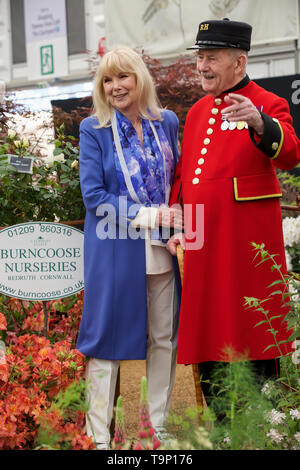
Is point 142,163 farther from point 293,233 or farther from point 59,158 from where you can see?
point 293,233

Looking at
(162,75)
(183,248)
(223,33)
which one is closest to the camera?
(223,33)

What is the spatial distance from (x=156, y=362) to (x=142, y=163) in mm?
793

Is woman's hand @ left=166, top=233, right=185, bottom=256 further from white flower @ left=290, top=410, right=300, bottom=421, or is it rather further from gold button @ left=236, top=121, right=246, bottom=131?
white flower @ left=290, top=410, right=300, bottom=421

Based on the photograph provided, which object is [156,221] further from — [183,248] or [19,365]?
[19,365]

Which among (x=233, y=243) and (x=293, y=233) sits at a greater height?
(x=293, y=233)

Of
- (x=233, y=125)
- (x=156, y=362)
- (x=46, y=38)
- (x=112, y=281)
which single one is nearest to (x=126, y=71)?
(x=233, y=125)

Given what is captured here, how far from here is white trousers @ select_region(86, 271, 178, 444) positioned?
7.99 feet

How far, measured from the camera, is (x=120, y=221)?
2.36 meters

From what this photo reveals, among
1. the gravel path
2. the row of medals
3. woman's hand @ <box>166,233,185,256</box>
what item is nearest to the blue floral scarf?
woman's hand @ <box>166,233,185,256</box>

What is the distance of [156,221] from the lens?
2338 millimetres

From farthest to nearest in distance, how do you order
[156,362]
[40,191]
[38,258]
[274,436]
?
[40,191] < [38,258] < [156,362] < [274,436]

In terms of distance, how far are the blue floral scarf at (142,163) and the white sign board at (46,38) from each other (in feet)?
24.8

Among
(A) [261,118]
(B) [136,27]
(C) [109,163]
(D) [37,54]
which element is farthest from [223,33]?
(D) [37,54]
